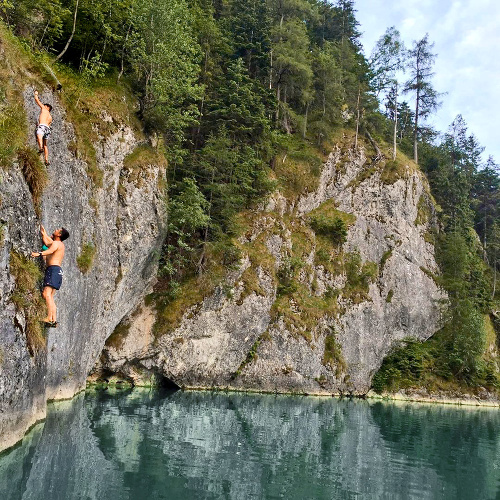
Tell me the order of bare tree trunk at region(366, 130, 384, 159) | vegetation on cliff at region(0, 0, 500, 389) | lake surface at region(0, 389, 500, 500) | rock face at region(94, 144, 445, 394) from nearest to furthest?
lake surface at region(0, 389, 500, 500) → vegetation on cliff at region(0, 0, 500, 389) → rock face at region(94, 144, 445, 394) → bare tree trunk at region(366, 130, 384, 159)

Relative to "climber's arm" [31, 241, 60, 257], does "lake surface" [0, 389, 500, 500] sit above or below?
below

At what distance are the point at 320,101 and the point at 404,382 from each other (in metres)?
26.8

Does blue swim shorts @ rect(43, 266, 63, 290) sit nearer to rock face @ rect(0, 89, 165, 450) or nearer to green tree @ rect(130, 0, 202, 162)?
rock face @ rect(0, 89, 165, 450)

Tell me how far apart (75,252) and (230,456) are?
9.14 meters

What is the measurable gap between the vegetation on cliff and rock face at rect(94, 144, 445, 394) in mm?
694

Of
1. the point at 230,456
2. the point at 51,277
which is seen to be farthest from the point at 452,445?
the point at 51,277

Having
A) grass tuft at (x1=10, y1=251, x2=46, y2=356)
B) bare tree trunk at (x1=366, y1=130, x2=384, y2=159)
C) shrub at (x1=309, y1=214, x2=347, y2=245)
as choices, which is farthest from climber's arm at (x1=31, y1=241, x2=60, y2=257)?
bare tree trunk at (x1=366, y1=130, x2=384, y2=159)

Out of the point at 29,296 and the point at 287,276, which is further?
the point at 287,276

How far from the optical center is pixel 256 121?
31.6m

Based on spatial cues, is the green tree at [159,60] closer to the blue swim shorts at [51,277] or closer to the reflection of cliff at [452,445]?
the blue swim shorts at [51,277]

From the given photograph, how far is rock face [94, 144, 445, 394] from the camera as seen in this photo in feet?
84.2

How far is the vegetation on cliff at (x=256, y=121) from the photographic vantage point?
21078 millimetres

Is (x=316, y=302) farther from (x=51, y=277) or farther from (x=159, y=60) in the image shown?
(x=51, y=277)

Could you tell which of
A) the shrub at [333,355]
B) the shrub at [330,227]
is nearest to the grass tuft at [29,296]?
the shrub at [333,355]
